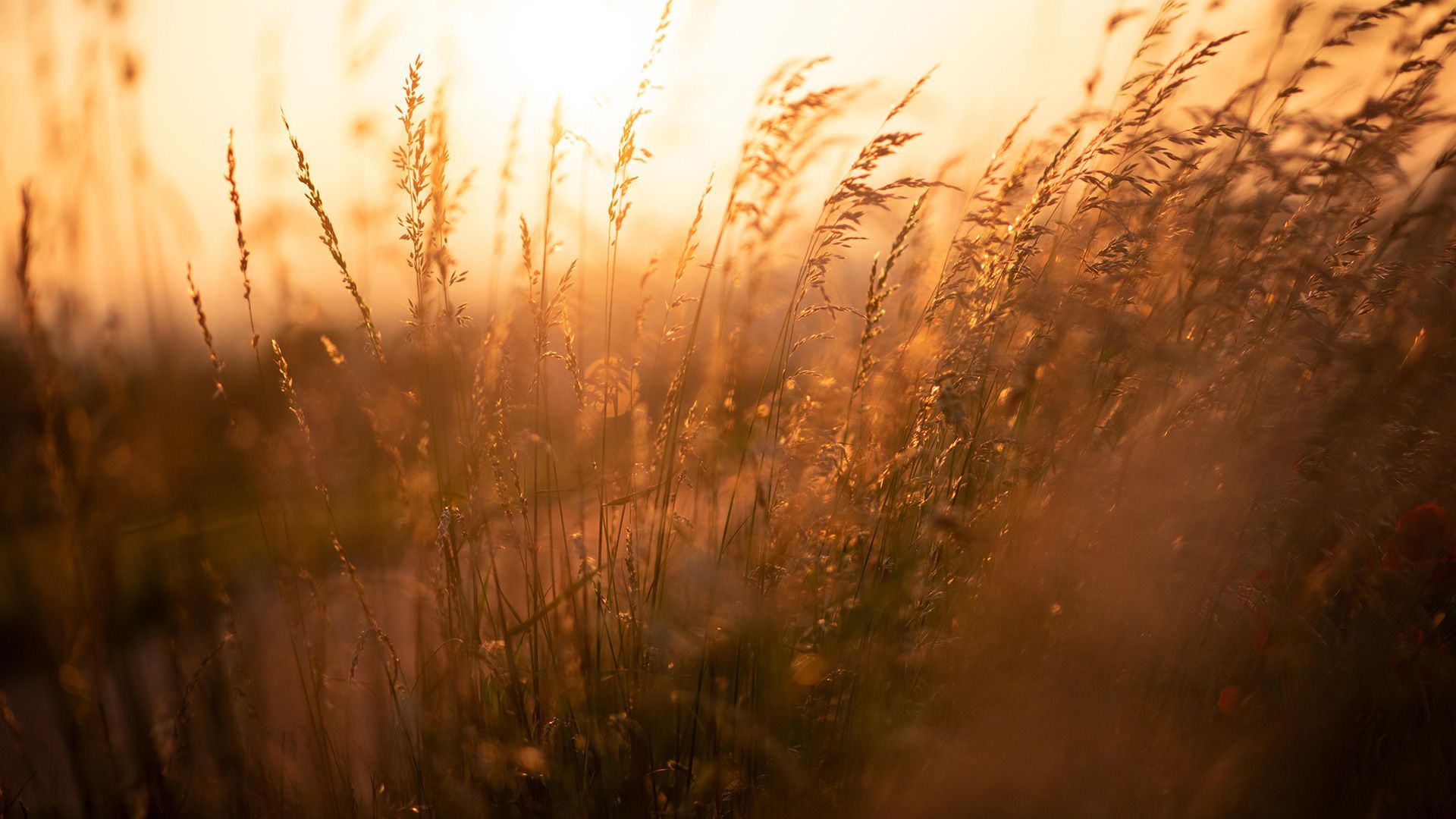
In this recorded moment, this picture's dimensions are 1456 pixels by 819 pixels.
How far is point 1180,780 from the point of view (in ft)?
5.32

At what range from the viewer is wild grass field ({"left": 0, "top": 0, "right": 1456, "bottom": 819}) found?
1.57 meters

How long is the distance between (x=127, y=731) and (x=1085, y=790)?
190 cm

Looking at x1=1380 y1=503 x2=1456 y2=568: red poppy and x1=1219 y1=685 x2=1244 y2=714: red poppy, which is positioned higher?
x1=1380 y1=503 x2=1456 y2=568: red poppy

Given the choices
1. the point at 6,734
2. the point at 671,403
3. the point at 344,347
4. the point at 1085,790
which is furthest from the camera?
the point at 6,734

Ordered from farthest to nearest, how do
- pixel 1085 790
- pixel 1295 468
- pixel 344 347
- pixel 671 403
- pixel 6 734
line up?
1. pixel 6 734
2. pixel 344 347
3. pixel 671 403
4. pixel 1295 468
5. pixel 1085 790

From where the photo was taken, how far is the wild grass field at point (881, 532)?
1570 mm

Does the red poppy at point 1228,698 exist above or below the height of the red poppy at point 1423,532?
below

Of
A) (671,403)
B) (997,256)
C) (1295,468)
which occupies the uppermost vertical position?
(997,256)

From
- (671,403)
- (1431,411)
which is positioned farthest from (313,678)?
(1431,411)

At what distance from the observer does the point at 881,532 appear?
2158 millimetres

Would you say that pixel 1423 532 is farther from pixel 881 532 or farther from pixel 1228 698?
pixel 881 532

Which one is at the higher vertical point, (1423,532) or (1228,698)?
(1423,532)

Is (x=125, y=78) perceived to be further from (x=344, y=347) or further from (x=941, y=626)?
(x=941, y=626)

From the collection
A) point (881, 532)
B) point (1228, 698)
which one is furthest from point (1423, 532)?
point (881, 532)
